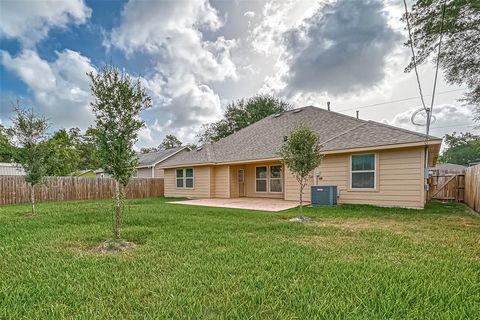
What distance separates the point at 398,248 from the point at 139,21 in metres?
10.6

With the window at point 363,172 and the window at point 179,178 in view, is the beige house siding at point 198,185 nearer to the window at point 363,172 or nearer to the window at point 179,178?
the window at point 179,178

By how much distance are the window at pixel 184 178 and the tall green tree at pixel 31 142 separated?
27.8 feet

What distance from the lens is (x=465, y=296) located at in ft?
8.87

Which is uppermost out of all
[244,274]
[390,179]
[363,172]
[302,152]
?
[302,152]

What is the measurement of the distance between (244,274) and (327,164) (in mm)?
8984

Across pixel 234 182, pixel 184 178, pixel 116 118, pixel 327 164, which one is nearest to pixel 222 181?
pixel 234 182

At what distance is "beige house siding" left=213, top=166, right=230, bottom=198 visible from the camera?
15.3m

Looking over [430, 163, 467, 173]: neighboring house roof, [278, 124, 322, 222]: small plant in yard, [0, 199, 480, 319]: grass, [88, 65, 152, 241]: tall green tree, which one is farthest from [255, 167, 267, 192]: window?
[88, 65, 152, 241]: tall green tree

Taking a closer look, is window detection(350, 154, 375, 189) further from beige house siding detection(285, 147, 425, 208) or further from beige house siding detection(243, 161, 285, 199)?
beige house siding detection(243, 161, 285, 199)

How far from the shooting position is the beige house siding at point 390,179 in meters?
9.38

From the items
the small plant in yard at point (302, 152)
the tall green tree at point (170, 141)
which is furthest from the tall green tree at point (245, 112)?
the small plant in yard at point (302, 152)

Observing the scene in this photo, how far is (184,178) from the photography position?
17.4m

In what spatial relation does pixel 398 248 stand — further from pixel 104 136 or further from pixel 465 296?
pixel 104 136

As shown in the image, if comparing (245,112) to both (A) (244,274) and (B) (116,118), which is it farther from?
(A) (244,274)
